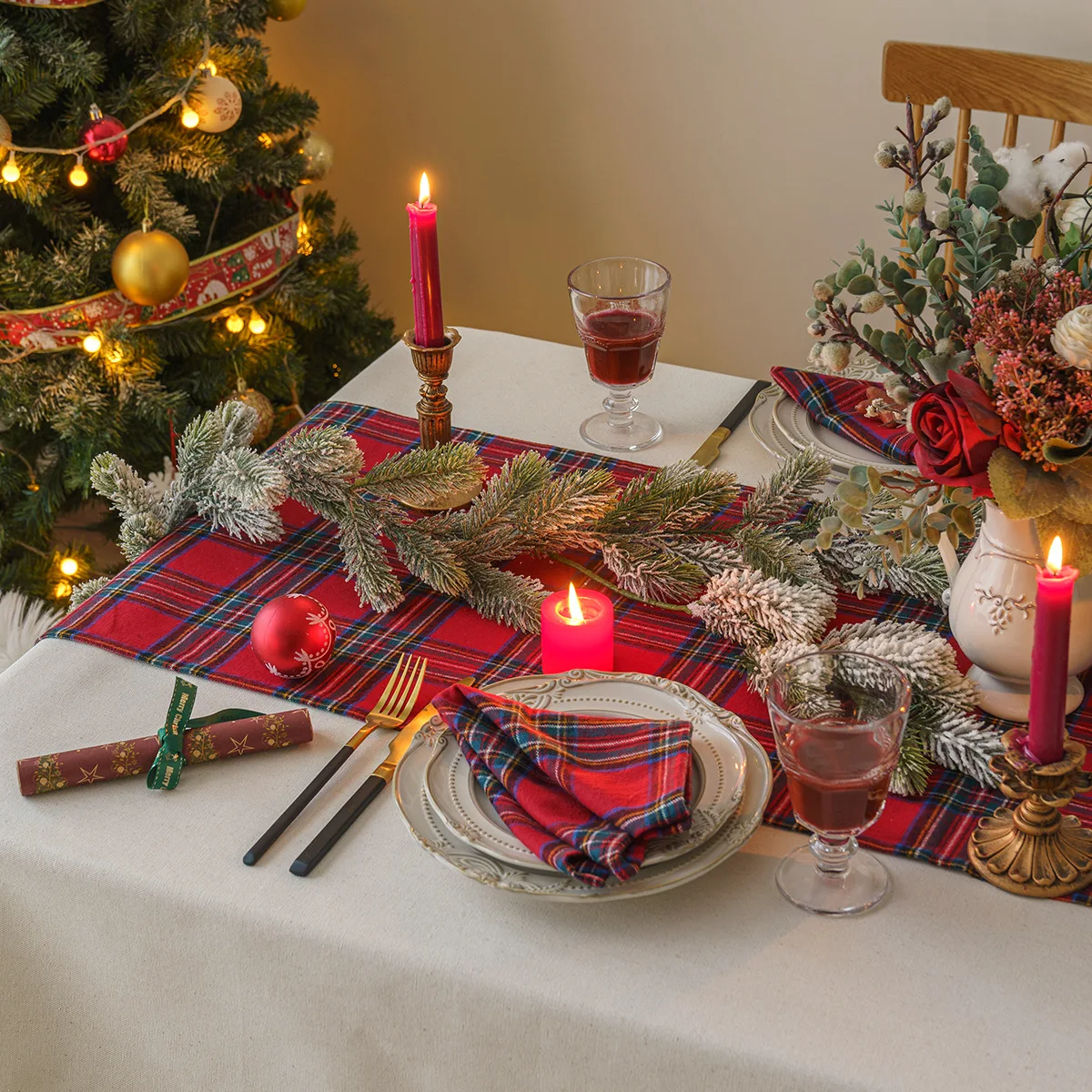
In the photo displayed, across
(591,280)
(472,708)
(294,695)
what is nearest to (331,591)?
(294,695)

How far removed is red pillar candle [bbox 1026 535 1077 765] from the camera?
2.10 feet

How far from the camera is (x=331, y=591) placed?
1046 millimetres

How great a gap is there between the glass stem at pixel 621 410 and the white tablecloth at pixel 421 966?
0.49 m

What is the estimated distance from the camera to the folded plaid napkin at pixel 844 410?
1139 millimetres

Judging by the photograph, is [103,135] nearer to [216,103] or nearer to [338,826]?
[216,103]

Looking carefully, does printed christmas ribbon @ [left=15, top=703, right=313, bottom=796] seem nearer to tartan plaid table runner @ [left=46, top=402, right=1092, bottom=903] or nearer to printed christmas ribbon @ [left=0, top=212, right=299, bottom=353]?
tartan plaid table runner @ [left=46, top=402, right=1092, bottom=903]

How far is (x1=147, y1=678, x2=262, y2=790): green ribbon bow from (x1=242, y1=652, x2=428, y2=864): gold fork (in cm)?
8

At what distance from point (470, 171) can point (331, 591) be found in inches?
64.3

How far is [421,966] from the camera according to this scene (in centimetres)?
71

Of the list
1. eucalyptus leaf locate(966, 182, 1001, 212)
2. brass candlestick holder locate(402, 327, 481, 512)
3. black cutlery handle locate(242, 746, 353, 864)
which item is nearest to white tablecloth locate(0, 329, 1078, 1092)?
black cutlery handle locate(242, 746, 353, 864)

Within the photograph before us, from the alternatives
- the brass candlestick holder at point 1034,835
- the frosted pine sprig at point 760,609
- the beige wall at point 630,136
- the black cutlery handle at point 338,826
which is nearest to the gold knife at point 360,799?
the black cutlery handle at point 338,826

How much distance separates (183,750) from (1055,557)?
0.56m

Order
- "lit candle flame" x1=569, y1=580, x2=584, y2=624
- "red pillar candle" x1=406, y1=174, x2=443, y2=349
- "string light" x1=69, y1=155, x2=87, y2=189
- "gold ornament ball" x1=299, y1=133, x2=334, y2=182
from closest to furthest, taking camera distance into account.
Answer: "lit candle flame" x1=569, y1=580, x2=584, y2=624
"red pillar candle" x1=406, y1=174, x2=443, y2=349
"string light" x1=69, y1=155, x2=87, y2=189
"gold ornament ball" x1=299, y1=133, x2=334, y2=182

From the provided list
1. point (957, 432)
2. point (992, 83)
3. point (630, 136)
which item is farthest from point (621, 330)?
point (630, 136)
